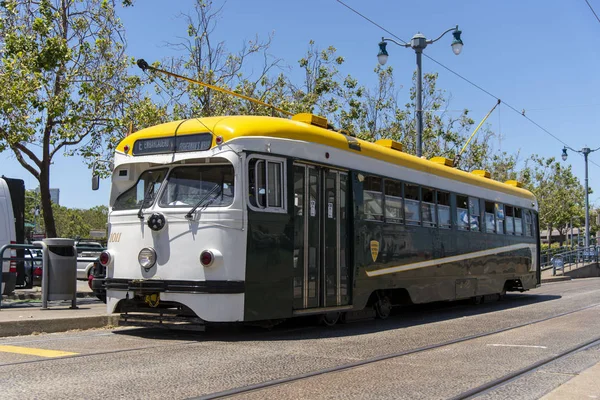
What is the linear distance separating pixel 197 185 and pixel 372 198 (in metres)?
3.40

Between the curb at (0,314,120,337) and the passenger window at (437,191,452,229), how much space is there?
22.5ft

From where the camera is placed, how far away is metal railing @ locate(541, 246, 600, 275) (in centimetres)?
3409

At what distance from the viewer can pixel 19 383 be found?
591 cm

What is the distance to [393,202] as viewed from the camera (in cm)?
1199

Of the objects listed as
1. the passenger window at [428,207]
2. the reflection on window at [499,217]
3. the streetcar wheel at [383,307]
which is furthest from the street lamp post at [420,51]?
the streetcar wheel at [383,307]

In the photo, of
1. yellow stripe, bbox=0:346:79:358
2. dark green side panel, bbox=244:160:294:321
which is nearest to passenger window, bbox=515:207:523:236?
dark green side panel, bbox=244:160:294:321

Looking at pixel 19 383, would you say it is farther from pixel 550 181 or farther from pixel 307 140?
pixel 550 181

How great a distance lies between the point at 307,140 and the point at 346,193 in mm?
1296

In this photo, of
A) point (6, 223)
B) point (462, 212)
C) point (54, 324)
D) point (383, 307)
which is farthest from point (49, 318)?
point (462, 212)

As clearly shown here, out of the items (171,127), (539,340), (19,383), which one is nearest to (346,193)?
(171,127)

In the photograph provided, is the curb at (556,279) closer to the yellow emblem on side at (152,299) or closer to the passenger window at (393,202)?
the passenger window at (393,202)

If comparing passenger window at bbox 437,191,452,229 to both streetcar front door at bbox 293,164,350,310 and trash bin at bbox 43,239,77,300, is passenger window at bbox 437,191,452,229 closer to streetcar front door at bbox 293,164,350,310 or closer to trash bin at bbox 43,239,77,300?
streetcar front door at bbox 293,164,350,310

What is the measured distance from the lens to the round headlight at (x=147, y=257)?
9.04 meters

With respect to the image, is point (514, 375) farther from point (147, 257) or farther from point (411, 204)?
point (411, 204)
